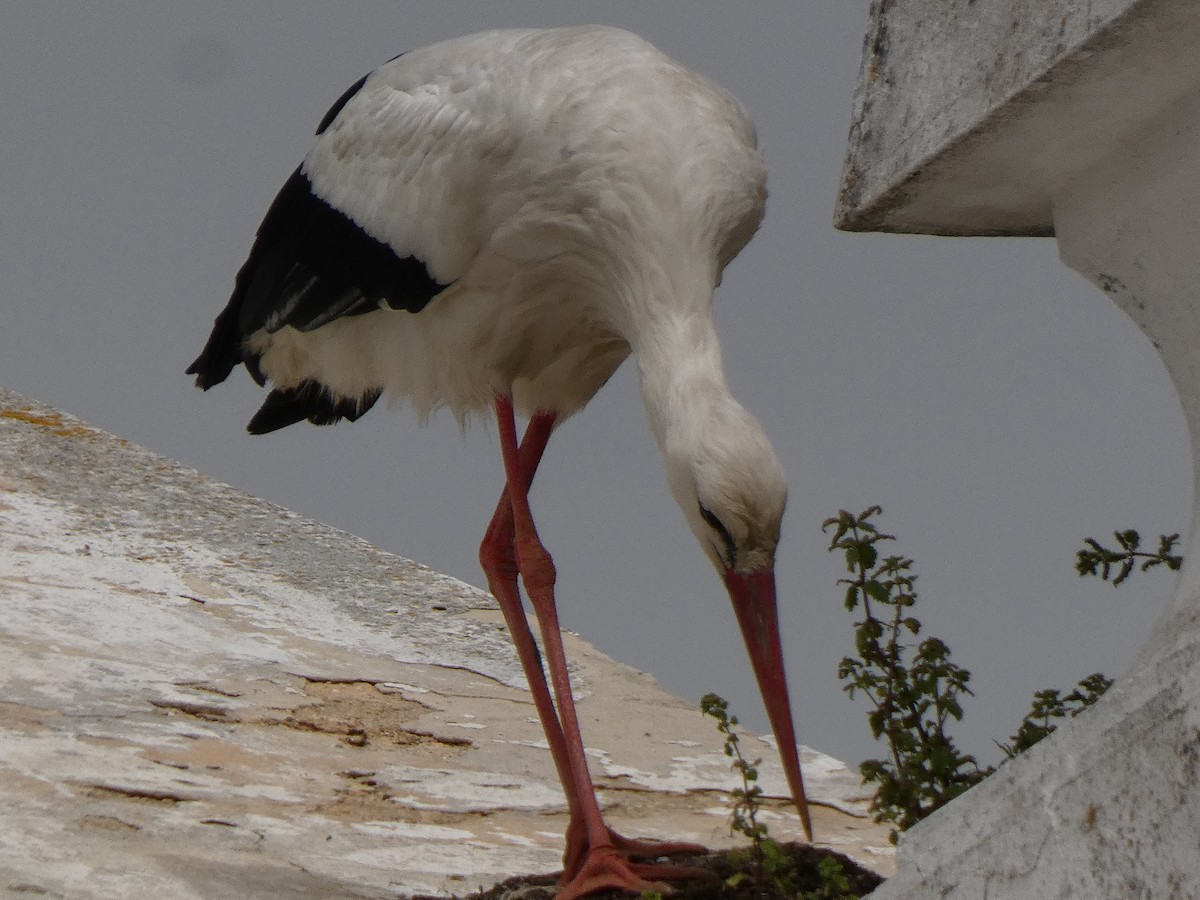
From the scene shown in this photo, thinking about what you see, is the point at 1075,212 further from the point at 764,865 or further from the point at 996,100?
the point at 764,865

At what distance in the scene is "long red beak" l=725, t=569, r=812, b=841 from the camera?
3.35 metres

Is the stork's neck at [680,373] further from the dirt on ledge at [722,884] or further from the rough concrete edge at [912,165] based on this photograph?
the rough concrete edge at [912,165]

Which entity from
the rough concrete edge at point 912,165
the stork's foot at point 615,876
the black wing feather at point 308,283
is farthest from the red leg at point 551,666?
the rough concrete edge at point 912,165

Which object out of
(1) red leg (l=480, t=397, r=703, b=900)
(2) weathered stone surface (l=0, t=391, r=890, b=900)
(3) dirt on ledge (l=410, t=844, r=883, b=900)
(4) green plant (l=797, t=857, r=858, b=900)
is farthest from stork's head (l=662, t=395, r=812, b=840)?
(2) weathered stone surface (l=0, t=391, r=890, b=900)

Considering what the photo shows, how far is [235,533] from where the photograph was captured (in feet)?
21.1

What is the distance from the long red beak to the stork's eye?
50mm

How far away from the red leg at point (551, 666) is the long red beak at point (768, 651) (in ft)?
1.08

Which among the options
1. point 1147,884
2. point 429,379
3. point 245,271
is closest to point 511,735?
point 429,379

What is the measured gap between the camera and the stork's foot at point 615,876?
3.52m

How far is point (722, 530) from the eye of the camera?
10.8 ft

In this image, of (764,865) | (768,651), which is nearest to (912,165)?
(768,651)

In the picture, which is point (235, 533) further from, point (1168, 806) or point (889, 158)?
point (1168, 806)

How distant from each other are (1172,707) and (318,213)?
3249 millimetres

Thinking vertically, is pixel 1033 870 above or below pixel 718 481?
below
